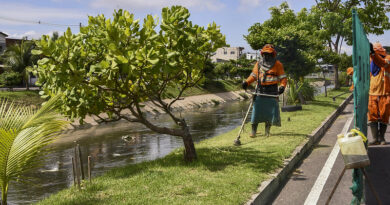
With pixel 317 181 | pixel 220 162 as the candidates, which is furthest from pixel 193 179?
pixel 317 181

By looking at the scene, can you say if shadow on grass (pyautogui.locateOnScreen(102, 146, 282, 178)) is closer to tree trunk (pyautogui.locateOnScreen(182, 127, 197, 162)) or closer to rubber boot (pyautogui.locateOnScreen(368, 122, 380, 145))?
Result: tree trunk (pyautogui.locateOnScreen(182, 127, 197, 162))

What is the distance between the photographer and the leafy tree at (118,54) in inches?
213

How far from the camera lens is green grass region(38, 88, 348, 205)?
4949 mm

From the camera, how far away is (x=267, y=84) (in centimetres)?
929

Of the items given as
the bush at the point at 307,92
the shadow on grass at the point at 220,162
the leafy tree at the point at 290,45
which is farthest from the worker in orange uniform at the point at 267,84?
the bush at the point at 307,92

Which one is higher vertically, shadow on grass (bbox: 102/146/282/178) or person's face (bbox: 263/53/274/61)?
person's face (bbox: 263/53/274/61)

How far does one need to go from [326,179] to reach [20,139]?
4476 mm

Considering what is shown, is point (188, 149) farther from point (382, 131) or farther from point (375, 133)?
point (382, 131)

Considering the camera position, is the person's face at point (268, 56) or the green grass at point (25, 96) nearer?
the person's face at point (268, 56)

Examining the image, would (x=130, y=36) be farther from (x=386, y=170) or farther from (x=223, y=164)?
(x=386, y=170)

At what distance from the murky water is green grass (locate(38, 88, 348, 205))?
0.95 m

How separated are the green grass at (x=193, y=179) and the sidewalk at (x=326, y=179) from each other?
396mm

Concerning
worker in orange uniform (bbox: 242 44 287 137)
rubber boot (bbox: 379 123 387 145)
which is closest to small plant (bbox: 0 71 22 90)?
worker in orange uniform (bbox: 242 44 287 137)

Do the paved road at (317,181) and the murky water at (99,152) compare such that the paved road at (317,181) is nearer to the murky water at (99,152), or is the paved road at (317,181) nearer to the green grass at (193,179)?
the green grass at (193,179)
